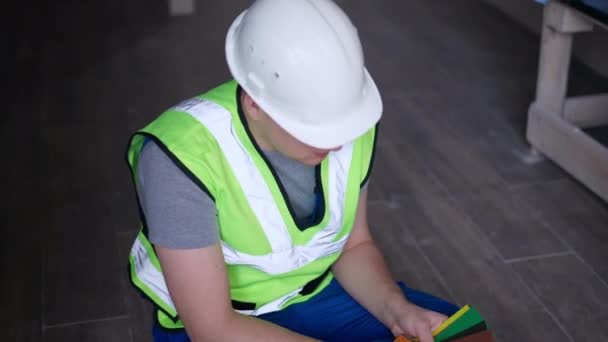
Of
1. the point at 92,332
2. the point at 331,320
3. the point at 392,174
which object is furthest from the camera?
the point at 392,174

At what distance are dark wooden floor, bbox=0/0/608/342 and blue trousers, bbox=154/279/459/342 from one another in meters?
0.68

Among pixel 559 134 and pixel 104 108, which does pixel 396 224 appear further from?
pixel 104 108

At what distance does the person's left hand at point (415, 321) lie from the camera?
1.41 metres

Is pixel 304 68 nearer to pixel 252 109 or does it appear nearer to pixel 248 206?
pixel 252 109

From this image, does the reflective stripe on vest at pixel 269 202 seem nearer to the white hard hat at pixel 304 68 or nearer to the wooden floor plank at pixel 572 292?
the white hard hat at pixel 304 68

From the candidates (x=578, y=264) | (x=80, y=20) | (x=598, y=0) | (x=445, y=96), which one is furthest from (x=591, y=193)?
(x=80, y=20)

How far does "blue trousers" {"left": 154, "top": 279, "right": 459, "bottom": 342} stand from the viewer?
1493 millimetres

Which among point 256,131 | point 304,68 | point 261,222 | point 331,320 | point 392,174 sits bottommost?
point 392,174

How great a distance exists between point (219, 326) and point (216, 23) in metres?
3.24

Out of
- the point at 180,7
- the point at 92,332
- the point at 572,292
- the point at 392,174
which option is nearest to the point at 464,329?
the point at 572,292

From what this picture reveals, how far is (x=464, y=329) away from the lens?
55.4 inches

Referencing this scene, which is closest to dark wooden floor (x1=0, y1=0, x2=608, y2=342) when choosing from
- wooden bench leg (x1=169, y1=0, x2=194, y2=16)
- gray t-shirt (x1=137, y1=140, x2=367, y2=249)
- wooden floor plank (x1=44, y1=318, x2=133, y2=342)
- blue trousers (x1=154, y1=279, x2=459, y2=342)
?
wooden floor plank (x1=44, y1=318, x2=133, y2=342)

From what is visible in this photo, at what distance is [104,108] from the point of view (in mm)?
3365

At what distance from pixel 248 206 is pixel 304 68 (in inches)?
10.4
